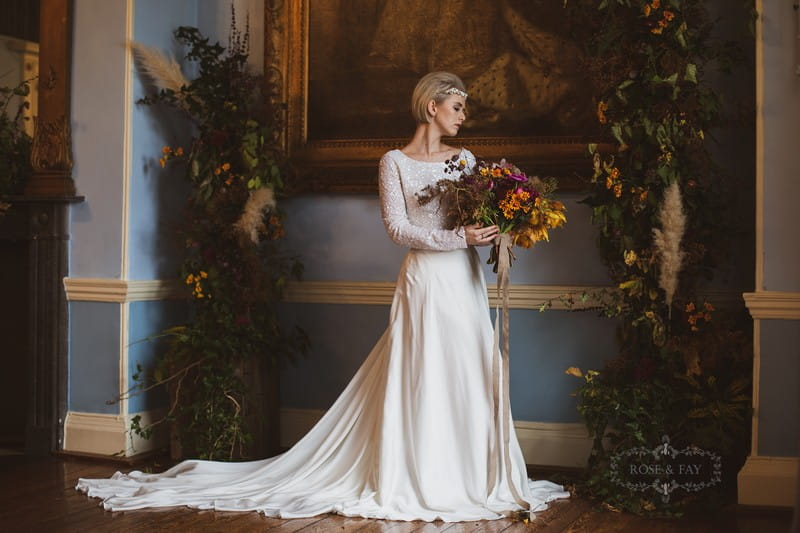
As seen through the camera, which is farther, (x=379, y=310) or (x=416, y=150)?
(x=379, y=310)

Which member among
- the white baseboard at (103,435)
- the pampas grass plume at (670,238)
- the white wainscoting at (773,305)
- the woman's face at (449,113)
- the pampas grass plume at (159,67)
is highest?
the pampas grass plume at (159,67)

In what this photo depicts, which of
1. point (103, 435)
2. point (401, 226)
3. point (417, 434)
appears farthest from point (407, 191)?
point (103, 435)

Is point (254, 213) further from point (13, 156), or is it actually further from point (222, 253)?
point (13, 156)

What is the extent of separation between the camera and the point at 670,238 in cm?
414

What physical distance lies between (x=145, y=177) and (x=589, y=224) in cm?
256

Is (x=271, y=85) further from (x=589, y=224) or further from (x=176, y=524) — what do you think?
(x=176, y=524)

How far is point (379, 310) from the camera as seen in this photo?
539cm

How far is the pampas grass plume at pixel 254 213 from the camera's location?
16.4 ft

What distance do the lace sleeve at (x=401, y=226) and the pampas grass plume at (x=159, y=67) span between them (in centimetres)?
157

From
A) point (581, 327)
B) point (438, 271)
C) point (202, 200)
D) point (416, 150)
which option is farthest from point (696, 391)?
point (202, 200)

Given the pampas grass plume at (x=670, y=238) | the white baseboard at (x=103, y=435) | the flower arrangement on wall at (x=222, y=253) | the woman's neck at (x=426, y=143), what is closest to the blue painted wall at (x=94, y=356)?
the white baseboard at (x=103, y=435)

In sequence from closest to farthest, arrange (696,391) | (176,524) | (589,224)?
(176,524)
(696,391)
(589,224)

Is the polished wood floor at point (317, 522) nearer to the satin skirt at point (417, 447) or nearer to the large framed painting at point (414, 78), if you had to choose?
the satin skirt at point (417, 447)

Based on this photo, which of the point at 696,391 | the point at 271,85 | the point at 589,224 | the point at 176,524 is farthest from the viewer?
the point at 271,85
